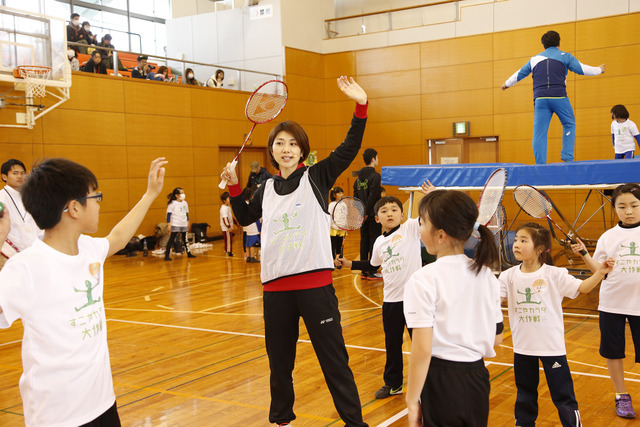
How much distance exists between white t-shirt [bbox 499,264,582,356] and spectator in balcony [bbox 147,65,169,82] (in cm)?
1363

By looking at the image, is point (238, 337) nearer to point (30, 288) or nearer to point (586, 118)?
point (30, 288)

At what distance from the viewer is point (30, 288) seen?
211 cm

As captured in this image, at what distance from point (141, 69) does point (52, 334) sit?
1417 centimetres

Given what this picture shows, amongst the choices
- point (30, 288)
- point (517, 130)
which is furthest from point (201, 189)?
point (30, 288)

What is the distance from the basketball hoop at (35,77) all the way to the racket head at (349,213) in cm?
872

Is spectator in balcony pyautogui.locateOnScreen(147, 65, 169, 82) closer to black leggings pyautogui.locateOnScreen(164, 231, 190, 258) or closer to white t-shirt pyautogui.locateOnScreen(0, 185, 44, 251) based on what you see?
black leggings pyautogui.locateOnScreen(164, 231, 190, 258)

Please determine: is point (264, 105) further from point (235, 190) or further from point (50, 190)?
point (50, 190)

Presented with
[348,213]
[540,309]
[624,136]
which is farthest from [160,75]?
[540,309]

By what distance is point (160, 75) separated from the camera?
614 inches

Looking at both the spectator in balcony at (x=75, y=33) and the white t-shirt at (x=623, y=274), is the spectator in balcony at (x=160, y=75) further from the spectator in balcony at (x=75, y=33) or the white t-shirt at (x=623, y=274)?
the white t-shirt at (x=623, y=274)

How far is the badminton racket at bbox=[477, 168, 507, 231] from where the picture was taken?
3.87 metres

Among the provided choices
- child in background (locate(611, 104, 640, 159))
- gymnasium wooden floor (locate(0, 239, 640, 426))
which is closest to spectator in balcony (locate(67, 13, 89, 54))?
gymnasium wooden floor (locate(0, 239, 640, 426))

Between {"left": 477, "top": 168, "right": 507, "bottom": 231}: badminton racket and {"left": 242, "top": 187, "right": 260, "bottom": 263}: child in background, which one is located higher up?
Answer: {"left": 477, "top": 168, "right": 507, "bottom": 231}: badminton racket

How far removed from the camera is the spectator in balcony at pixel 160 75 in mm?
15398
